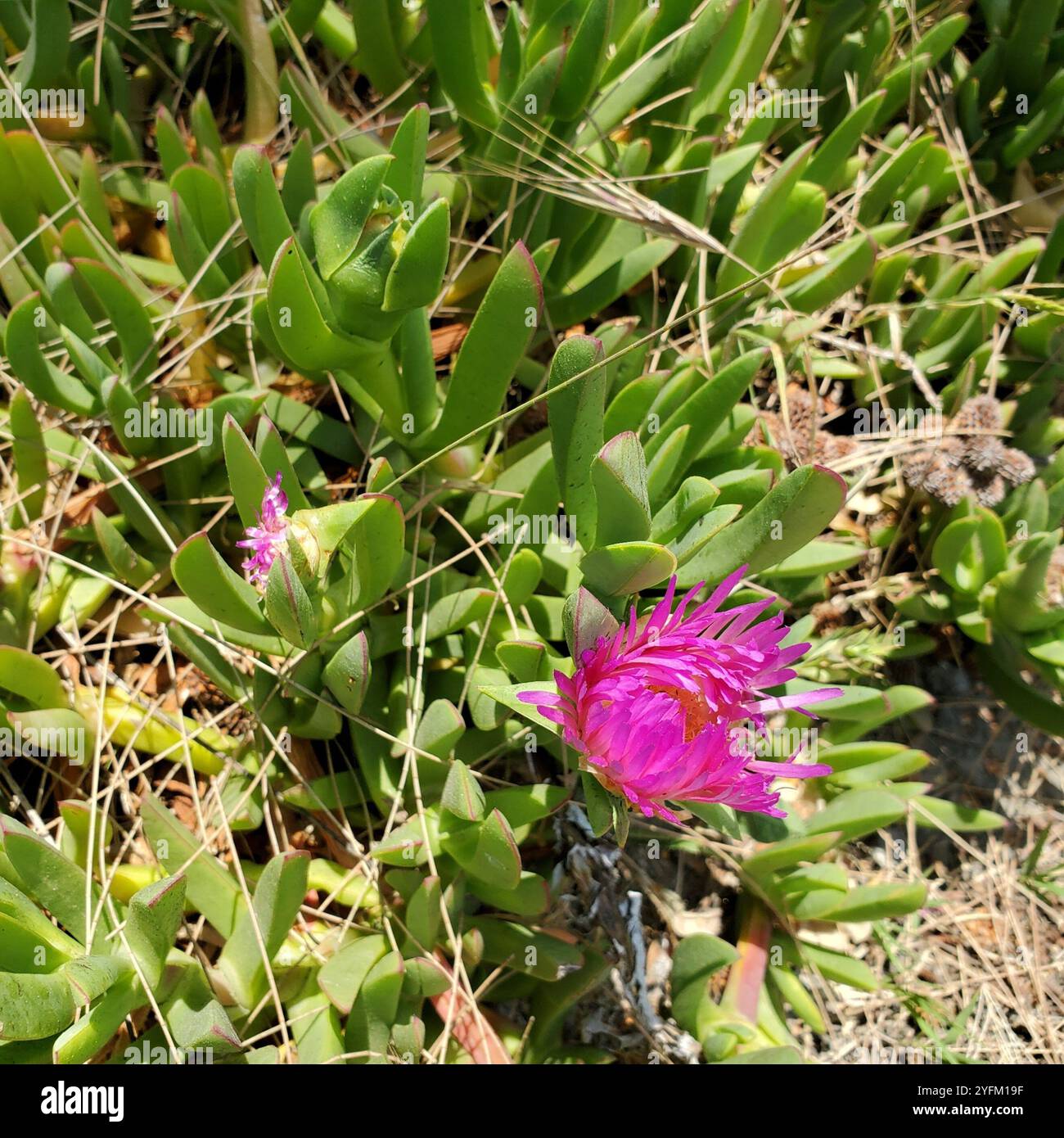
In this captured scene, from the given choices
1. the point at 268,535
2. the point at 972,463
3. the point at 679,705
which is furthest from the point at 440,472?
the point at 972,463

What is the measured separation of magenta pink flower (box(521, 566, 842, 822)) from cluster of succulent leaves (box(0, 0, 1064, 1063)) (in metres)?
0.05

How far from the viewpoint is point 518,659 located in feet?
3.83

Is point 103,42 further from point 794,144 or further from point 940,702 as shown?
point 940,702

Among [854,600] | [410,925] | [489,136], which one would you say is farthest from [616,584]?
[854,600]

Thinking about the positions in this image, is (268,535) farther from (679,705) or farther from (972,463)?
(972,463)

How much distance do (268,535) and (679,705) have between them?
51cm

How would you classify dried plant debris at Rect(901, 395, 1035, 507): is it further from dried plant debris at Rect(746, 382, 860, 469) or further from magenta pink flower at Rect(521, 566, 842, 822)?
magenta pink flower at Rect(521, 566, 842, 822)

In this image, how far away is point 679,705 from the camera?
1.02 meters

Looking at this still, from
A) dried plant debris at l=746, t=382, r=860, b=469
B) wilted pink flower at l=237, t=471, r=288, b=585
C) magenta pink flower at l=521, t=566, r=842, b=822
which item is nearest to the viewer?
magenta pink flower at l=521, t=566, r=842, b=822

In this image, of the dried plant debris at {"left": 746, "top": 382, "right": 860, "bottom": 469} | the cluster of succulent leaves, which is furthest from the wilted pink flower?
the dried plant debris at {"left": 746, "top": 382, "right": 860, "bottom": 469}

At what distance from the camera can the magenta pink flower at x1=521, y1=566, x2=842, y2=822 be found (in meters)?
1.01

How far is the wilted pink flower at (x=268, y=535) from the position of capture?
3.70ft
